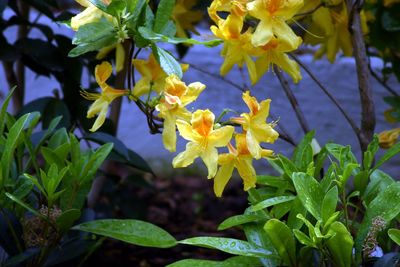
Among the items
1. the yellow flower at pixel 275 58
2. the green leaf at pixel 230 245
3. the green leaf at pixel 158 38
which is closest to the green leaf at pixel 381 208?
the green leaf at pixel 230 245

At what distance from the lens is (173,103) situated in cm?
Answer: 126

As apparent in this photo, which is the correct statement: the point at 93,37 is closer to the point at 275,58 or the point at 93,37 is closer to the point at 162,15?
the point at 162,15

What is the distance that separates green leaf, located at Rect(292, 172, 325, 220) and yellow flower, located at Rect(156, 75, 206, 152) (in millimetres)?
223

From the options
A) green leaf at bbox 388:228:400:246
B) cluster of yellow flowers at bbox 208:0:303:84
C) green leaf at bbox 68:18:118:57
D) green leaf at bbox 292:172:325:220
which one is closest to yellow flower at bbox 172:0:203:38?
cluster of yellow flowers at bbox 208:0:303:84

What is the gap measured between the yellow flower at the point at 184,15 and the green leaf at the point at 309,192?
0.79 m

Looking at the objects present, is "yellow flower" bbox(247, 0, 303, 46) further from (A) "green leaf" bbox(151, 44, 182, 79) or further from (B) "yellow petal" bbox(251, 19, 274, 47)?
(A) "green leaf" bbox(151, 44, 182, 79)

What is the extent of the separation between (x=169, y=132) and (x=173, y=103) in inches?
2.4

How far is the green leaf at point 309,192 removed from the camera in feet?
4.20

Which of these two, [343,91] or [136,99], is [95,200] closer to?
[136,99]

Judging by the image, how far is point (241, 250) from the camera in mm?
1343

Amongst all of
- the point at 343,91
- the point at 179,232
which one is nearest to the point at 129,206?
the point at 179,232

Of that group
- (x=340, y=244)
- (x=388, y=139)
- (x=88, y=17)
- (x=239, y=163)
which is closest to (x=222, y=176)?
(x=239, y=163)

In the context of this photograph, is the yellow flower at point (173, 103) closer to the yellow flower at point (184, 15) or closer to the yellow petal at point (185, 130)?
the yellow petal at point (185, 130)

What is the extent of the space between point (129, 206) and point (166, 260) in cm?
22
